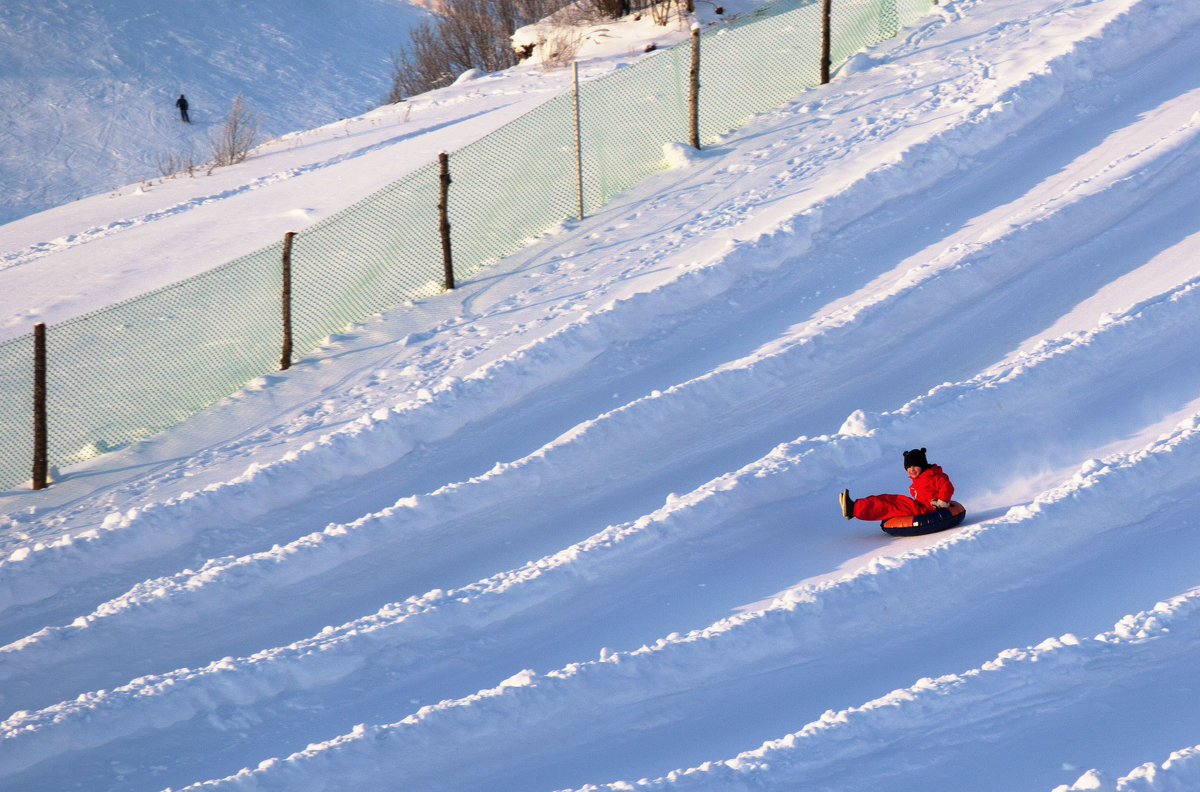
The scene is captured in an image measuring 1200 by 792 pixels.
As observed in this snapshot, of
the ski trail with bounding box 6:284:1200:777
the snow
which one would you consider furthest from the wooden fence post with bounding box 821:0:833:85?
the ski trail with bounding box 6:284:1200:777

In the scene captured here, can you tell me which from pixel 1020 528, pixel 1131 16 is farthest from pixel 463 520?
pixel 1131 16

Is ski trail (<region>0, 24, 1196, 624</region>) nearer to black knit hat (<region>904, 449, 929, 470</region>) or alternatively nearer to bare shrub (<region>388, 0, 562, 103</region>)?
black knit hat (<region>904, 449, 929, 470</region>)

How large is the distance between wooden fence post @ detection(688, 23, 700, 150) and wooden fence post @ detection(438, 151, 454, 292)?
3587mm

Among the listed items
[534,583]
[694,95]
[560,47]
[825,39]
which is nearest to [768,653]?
[534,583]

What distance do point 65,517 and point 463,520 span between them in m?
3.52

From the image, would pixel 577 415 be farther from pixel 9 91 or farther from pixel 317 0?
pixel 317 0

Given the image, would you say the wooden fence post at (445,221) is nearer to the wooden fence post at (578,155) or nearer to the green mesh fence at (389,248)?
the green mesh fence at (389,248)

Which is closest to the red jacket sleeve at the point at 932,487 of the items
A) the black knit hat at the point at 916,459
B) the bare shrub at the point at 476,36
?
the black knit hat at the point at 916,459

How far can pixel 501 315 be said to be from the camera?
1182 cm

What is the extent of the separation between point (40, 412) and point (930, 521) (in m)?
7.72

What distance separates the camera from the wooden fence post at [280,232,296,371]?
11.1 m

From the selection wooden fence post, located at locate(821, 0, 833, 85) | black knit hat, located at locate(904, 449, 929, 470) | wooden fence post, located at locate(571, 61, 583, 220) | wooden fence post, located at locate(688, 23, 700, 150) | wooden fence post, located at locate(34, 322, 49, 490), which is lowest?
black knit hat, located at locate(904, 449, 929, 470)

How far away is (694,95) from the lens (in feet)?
46.6

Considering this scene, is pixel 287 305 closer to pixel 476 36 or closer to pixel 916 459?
pixel 916 459
